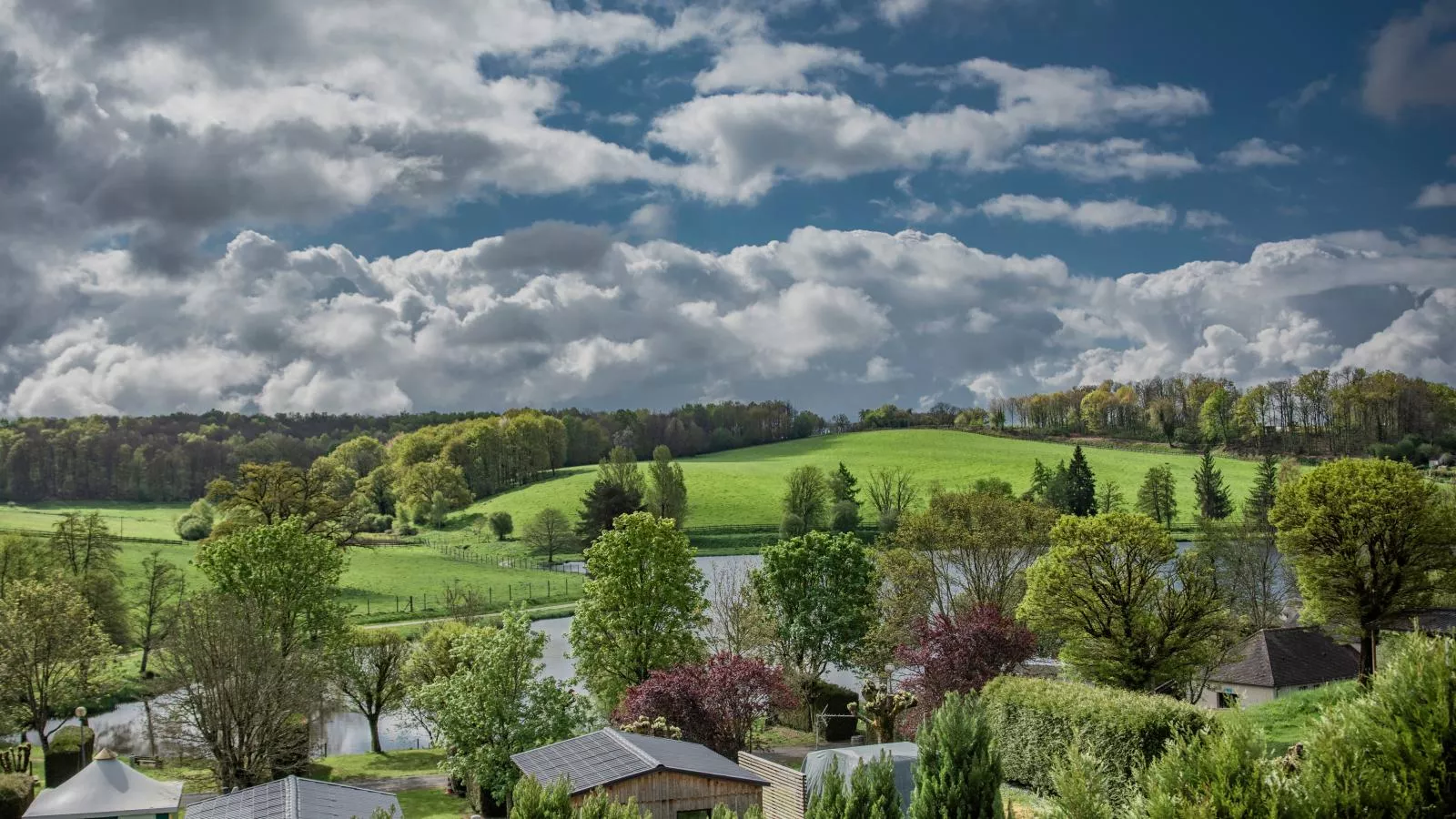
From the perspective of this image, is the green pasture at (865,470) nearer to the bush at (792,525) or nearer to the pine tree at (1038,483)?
the pine tree at (1038,483)

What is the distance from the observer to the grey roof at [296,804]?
18.8m

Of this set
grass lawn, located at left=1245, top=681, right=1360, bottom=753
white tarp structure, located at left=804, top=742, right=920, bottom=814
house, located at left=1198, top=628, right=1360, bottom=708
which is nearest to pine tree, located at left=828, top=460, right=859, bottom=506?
house, located at left=1198, top=628, right=1360, bottom=708

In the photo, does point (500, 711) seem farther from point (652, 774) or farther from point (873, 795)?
point (873, 795)

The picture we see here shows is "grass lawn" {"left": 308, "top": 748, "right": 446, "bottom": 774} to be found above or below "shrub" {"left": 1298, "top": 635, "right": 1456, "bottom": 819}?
below

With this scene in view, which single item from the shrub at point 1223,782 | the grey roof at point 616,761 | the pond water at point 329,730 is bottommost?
the pond water at point 329,730

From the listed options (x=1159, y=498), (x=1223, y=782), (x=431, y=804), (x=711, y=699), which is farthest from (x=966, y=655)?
(x=1159, y=498)

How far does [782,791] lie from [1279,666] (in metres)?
23.8

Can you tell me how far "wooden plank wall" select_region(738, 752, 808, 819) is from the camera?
24219mm

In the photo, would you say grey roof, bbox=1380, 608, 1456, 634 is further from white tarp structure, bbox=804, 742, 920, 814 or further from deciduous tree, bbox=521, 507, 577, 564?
deciduous tree, bbox=521, 507, 577, 564

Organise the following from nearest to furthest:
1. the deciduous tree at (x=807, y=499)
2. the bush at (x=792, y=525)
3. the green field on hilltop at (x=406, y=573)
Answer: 1. the green field on hilltop at (x=406, y=573)
2. the bush at (x=792, y=525)
3. the deciduous tree at (x=807, y=499)

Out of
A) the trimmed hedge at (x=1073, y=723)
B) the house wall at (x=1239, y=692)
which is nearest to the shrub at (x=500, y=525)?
the house wall at (x=1239, y=692)

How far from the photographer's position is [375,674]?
135ft

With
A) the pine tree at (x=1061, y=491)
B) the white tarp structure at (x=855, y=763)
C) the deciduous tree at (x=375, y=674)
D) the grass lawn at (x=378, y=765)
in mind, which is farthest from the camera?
the pine tree at (x=1061, y=491)

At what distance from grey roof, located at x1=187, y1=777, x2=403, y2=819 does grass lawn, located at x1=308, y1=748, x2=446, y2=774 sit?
12.3 m
